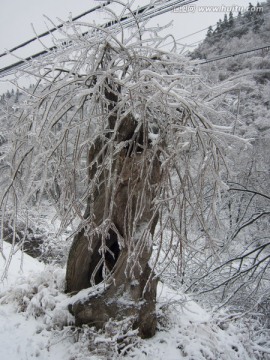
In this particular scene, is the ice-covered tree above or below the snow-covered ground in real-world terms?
above

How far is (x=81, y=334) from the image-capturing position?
3.54 metres

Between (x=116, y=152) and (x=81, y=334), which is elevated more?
(x=116, y=152)

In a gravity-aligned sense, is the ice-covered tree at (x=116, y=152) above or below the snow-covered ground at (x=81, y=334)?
above

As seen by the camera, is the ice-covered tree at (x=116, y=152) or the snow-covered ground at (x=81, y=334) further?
the snow-covered ground at (x=81, y=334)

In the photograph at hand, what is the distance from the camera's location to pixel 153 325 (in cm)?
371

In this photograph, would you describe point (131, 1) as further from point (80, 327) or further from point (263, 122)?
point (263, 122)

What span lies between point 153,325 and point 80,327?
0.85 meters

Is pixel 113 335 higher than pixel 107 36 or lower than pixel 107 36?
lower

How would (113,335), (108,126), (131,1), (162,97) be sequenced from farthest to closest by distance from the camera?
1. (113,335)
2. (108,126)
3. (131,1)
4. (162,97)

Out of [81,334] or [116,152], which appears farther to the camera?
[81,334]

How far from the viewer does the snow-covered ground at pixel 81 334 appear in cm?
341

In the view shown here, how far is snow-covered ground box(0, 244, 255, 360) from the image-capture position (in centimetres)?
341

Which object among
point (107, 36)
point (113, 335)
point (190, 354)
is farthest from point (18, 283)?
point (107, 36)

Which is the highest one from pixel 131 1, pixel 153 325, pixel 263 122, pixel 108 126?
pixel 263 122
